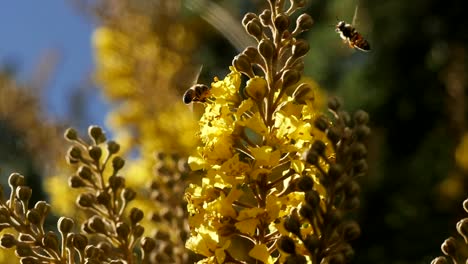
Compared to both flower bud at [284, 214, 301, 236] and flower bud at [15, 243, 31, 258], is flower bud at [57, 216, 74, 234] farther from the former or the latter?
flower bud at [284, 214, 301, 236]

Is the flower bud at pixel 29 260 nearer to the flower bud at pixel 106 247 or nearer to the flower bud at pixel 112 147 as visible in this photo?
the flower bud at pixel 106 247

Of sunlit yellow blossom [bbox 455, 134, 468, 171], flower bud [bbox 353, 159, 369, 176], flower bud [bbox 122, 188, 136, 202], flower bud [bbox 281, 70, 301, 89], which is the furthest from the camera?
sunlit yellow blossom [bbox 455, 134, 468, 171]

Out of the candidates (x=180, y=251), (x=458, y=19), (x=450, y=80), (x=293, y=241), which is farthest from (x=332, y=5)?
(x=293, y=241)

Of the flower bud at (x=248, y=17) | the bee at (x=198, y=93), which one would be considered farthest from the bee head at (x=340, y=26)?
the flower bud at (x=248, y=17)

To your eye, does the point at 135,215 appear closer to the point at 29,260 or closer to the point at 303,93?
the point at 29,260

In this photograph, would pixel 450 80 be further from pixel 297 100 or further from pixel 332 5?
pixel 297 100

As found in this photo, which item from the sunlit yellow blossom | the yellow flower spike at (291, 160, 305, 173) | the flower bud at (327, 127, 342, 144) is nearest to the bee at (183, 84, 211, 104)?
the yellow flower spike at (291, 160, 305, 173)
